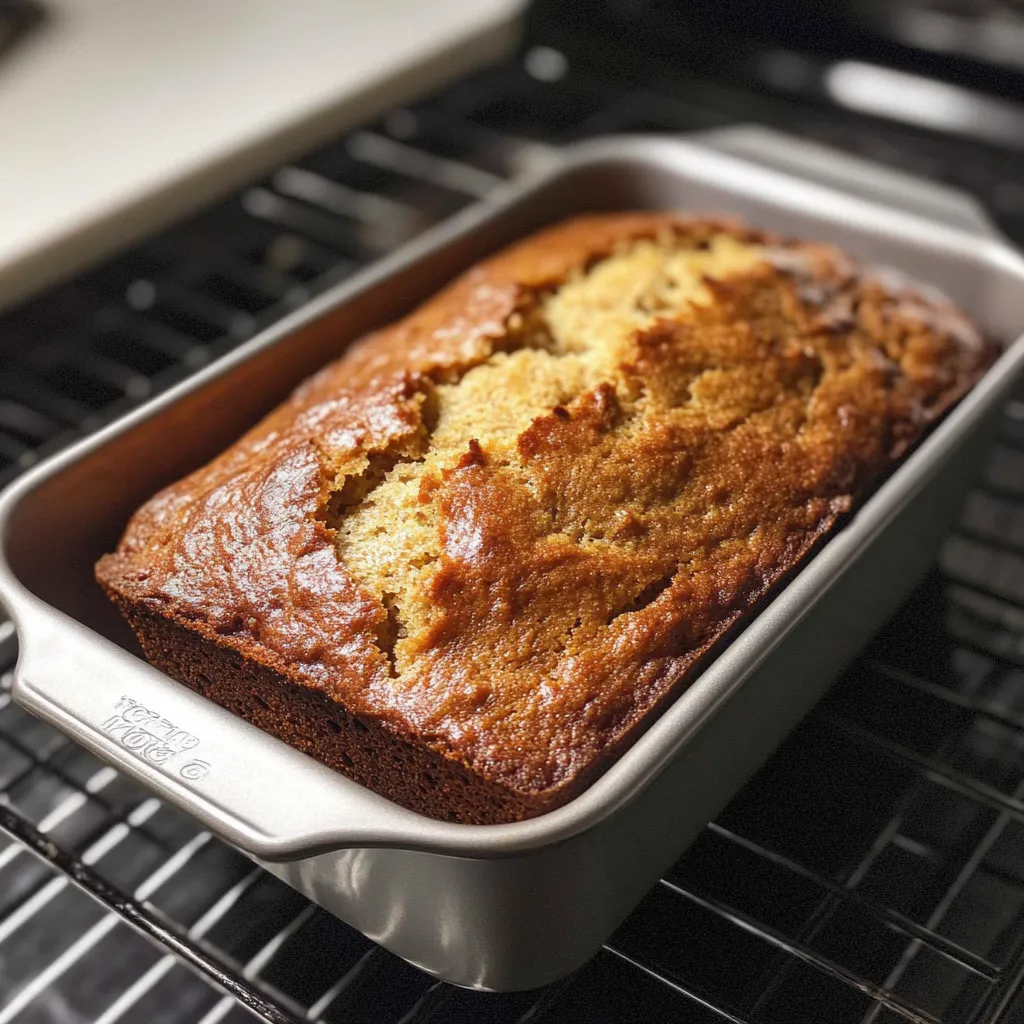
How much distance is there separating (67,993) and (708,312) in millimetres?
788

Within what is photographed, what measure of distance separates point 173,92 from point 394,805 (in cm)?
109

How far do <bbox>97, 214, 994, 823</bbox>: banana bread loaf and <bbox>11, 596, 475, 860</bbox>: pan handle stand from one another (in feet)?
0.34

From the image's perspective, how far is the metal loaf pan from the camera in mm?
731

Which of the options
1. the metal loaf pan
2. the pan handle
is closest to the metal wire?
the metal loaf pan

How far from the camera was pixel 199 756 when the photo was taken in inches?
29.9

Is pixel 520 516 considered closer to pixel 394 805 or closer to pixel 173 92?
pixel 394 805

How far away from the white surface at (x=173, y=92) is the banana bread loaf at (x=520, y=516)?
0.34 meters

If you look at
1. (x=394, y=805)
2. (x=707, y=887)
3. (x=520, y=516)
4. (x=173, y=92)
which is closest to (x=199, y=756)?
(x=394, y=805)

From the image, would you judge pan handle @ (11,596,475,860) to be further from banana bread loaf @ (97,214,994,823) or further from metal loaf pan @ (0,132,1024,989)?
banana bread loaf @ (97,214,994,823)

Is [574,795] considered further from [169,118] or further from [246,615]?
[169,118]

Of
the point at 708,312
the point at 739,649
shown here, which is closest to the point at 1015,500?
the point at 708,312

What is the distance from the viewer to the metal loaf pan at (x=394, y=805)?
73 centimetres

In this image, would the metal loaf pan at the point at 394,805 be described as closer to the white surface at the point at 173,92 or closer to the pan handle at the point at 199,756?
the pan handle at the point at 199,756

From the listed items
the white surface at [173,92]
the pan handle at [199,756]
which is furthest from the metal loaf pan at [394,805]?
the white surface at [173,92]
